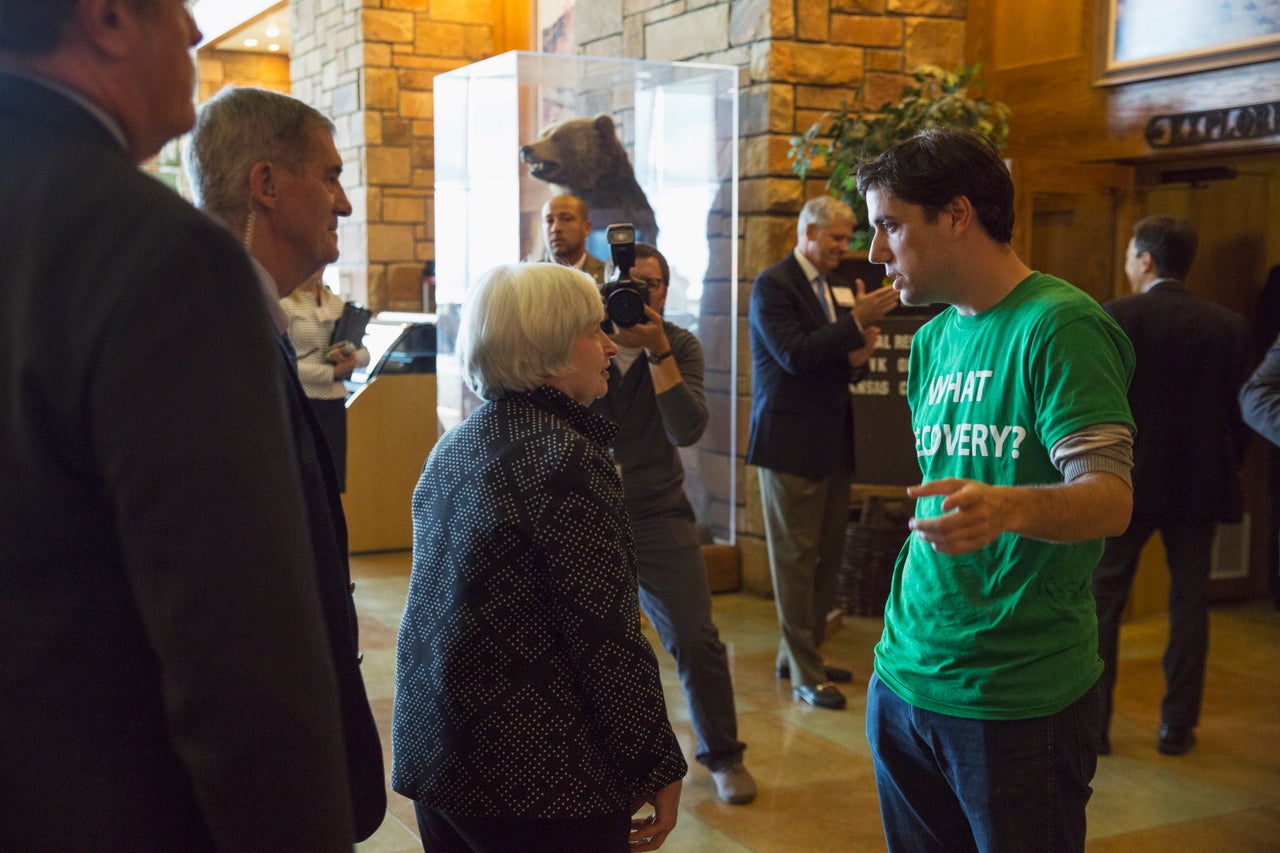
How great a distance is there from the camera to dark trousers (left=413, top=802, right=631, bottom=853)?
167 cm

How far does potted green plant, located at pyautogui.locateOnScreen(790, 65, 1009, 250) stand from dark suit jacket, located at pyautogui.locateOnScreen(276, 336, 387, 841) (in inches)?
152

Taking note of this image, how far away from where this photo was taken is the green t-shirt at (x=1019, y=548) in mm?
1586

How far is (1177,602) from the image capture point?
3.82 metres

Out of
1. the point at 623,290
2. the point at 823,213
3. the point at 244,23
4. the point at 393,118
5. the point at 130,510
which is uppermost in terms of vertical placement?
the point at 244,23

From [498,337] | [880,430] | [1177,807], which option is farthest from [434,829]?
[880,430]

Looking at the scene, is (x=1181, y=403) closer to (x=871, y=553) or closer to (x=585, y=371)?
(x=871, y=553)

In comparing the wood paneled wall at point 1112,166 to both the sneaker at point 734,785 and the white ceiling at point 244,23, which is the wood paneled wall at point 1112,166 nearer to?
the sneaker at point 734,785

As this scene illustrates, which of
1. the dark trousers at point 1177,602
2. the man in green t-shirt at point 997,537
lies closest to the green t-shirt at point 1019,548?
the man in green t-shirt at point 997,537

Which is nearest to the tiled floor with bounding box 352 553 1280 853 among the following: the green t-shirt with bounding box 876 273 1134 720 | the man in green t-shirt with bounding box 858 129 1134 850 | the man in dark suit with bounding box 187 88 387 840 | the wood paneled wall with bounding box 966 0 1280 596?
the wood paneled wall with bounding box 966 0 1280 596

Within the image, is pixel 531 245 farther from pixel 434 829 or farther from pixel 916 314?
pixel 434 829

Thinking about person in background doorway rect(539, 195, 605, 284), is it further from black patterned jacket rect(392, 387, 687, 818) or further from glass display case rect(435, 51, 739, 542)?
black patterned jacket rect(392, 387, 687, 818)

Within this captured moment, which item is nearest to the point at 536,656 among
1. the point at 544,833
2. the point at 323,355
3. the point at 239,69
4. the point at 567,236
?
the point at 544,833

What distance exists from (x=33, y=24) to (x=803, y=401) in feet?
11.3

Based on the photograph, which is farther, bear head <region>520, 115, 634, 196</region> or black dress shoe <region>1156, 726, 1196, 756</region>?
bear head <region>520, 115, 634, 196</region>
